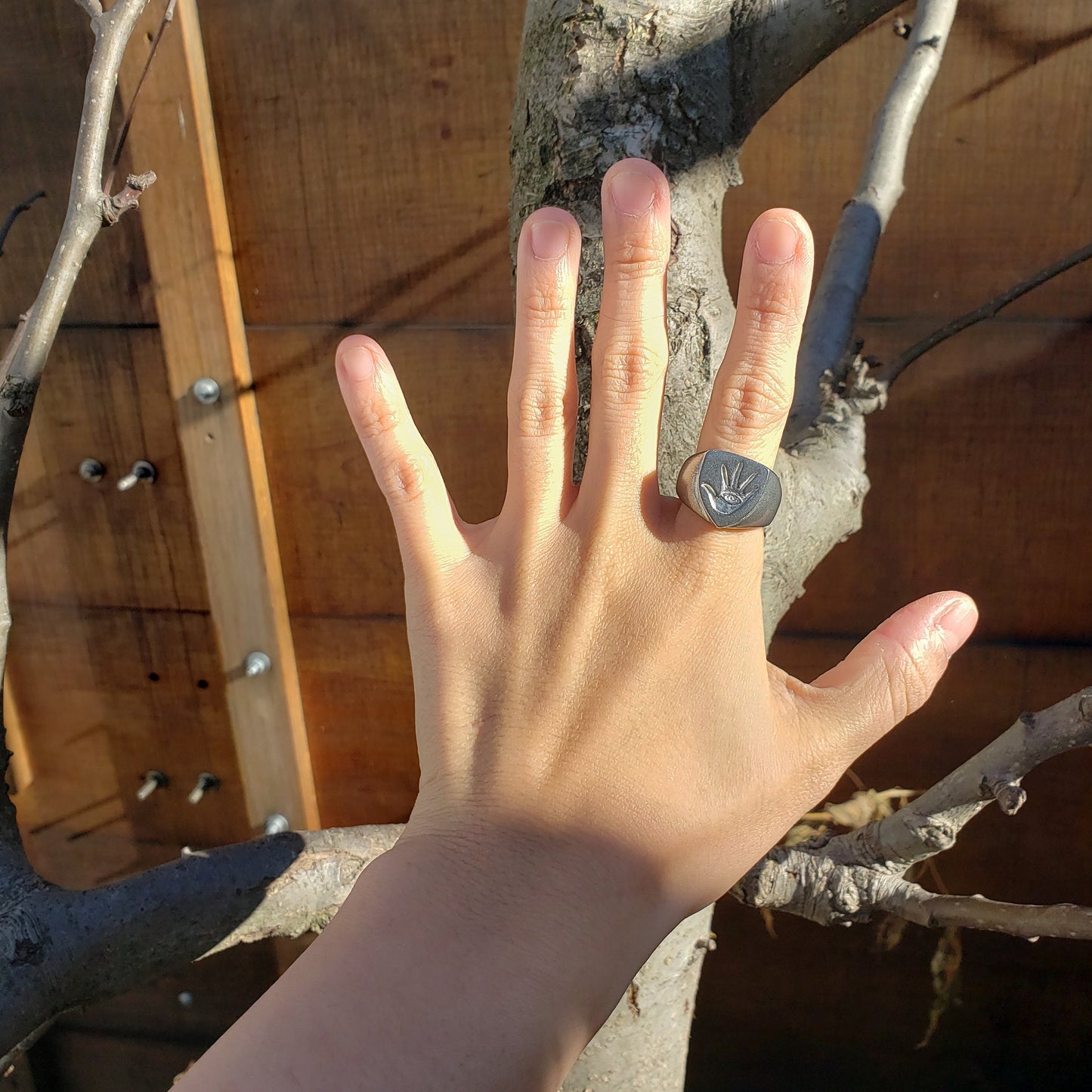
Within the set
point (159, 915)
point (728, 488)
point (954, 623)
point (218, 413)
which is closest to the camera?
point (728, 488)

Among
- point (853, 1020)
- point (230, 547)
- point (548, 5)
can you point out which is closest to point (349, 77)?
point (548, 5)

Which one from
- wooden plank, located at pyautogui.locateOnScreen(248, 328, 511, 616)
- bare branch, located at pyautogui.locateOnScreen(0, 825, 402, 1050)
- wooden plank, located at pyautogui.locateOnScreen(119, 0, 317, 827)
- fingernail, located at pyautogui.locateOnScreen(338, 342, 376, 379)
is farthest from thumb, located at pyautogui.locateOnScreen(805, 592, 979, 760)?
wooden plank, located at pyautogui.locateOnScreen(119, 0, 317, 827)

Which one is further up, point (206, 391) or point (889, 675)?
point (206, 391)

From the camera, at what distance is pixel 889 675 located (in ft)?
2.50

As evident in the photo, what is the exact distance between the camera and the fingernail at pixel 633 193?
0.66 m

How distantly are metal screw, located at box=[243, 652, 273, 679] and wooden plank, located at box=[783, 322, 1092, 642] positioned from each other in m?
1.14

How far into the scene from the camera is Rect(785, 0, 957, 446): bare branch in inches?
42.0

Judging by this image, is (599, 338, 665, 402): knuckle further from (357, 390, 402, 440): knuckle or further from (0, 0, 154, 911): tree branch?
(0, 0, 154, 911): tree branch

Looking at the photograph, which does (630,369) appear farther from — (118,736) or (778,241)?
(118,736)

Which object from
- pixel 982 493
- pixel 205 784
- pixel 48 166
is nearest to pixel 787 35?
pixel 982 493

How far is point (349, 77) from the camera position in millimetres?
1470

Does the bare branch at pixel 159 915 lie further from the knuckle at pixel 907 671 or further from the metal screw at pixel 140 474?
the metal screw at pixel 140 474

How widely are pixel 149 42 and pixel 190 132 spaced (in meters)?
0.16

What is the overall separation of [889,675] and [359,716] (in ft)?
4.55
